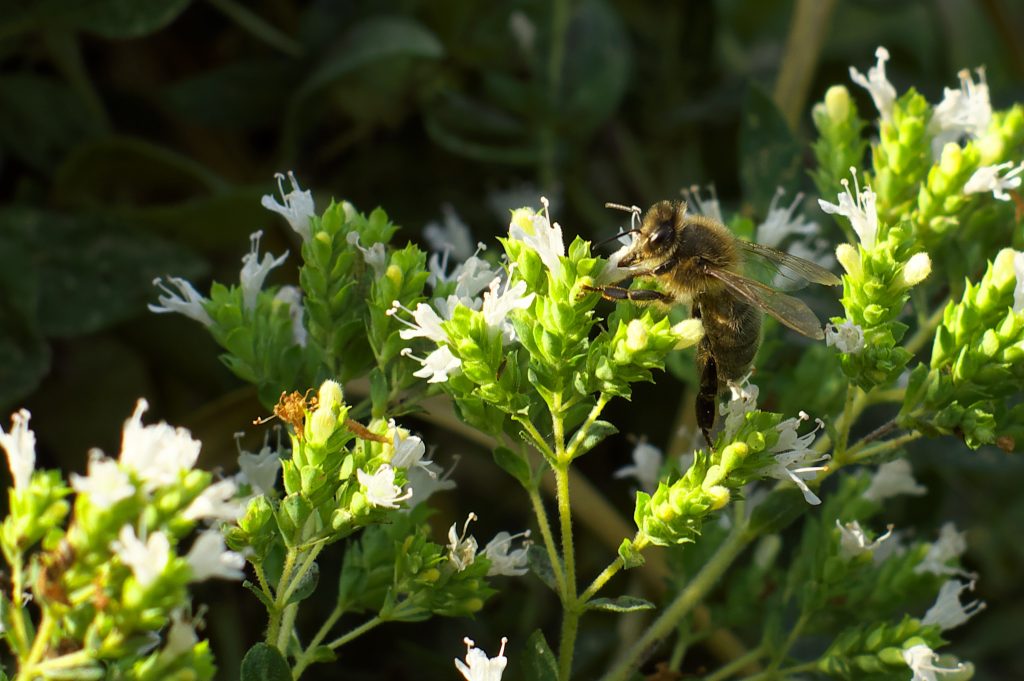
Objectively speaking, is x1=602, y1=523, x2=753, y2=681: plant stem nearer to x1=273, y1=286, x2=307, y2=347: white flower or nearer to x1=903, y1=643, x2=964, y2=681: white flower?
x1=903, y1=643, x2=964, y2=681: white flower

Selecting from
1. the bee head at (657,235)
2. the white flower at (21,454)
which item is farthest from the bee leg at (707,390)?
the white flower at (21,454)

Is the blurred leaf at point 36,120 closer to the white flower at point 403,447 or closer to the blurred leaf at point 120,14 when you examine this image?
the blurred leaf at point 120,14

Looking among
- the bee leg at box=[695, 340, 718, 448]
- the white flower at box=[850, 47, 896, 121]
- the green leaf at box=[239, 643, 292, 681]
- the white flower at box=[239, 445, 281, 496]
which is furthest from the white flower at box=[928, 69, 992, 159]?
the green leaf at box=[239, 643, 292, 681]

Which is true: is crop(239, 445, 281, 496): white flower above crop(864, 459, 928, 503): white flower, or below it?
above

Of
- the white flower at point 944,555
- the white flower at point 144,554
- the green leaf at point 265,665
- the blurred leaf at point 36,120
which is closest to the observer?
the white flower at point 144,554

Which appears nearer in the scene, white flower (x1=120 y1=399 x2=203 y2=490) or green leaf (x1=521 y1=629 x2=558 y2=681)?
white flower (x1=120 y1=399 x2=203 y2=490)
